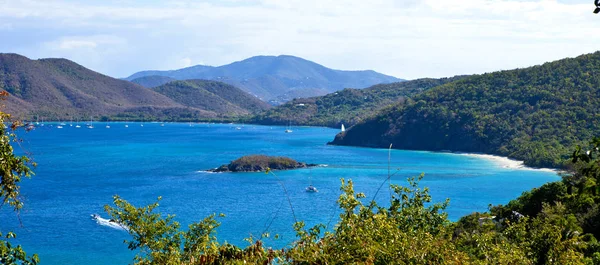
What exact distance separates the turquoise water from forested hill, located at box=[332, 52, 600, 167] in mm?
5240

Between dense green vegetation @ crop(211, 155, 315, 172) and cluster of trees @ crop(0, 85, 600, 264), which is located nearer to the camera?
cluster of trees @ crop(0, 85, 600, 264)

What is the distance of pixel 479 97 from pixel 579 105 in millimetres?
19172

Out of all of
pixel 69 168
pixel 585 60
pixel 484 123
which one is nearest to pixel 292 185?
pixel 69 168

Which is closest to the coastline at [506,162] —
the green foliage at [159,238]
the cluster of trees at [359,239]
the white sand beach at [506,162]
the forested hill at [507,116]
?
the white sand beach at [506,162]

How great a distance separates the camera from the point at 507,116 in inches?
3474

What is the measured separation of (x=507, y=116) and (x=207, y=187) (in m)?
49.1

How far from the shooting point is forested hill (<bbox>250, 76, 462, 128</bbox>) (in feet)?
540

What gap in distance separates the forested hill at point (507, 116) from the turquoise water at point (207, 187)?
206 inches

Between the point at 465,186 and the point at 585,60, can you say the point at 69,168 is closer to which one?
the point at 465,186

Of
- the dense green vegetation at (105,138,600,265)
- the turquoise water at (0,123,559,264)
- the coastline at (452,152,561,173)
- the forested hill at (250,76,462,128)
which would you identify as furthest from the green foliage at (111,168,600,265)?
the forested hill at (250,76,462,128)

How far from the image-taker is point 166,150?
99375mm

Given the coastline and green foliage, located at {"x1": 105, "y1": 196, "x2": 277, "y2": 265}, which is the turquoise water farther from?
green foliage, located at {"x1": 105, "y1": 196, "x2": 277, "y2": 265}

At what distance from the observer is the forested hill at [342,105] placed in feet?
540

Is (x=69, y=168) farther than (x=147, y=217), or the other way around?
(x=69, y=168)
